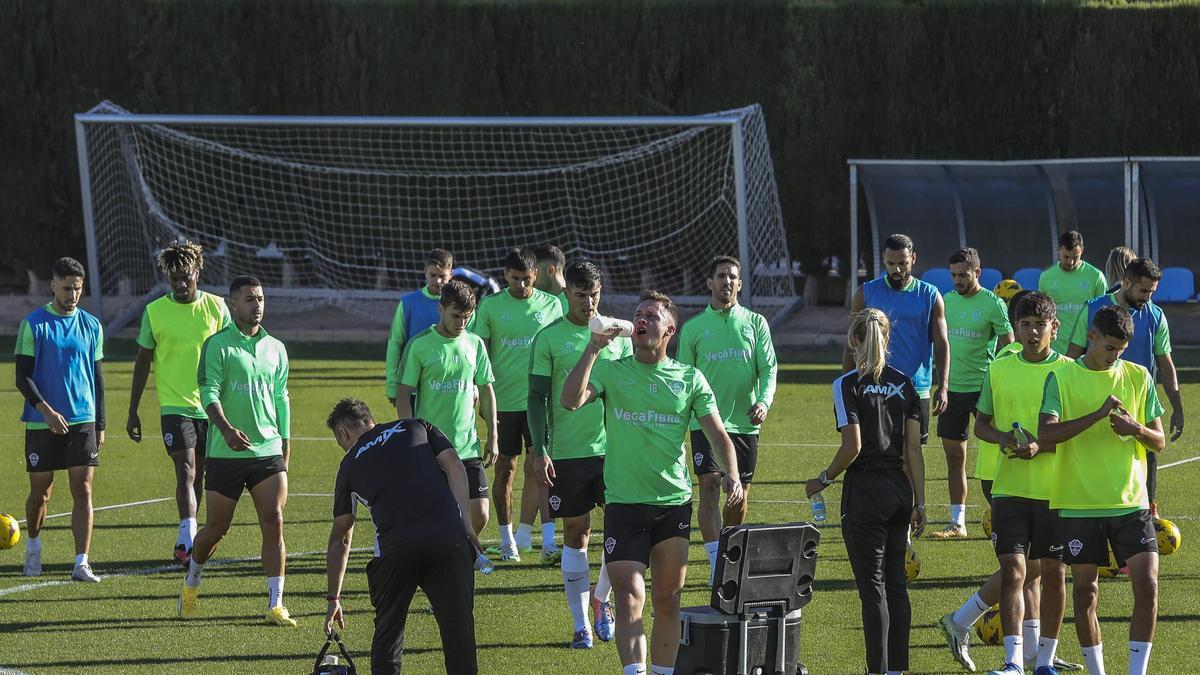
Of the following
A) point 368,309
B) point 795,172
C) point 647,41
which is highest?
point 647,41

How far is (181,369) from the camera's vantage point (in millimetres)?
10945

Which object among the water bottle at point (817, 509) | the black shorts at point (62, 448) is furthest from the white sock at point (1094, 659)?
the black shorts at point (62, 448)

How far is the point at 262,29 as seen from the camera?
105 ft

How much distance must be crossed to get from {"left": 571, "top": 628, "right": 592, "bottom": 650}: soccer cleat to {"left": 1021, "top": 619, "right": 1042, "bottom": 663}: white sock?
240cm

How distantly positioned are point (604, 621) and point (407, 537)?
2.38 m

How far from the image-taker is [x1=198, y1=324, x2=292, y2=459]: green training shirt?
9.44 metres

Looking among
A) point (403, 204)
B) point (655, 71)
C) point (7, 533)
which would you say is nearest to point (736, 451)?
point (7, 533)

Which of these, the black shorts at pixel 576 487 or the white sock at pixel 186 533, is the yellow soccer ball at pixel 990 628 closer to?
the black shorts at pixel 576 487

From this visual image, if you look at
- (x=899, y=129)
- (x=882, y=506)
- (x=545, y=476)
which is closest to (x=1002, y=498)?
(x=882, y=506)

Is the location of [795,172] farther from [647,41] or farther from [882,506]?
[882,506]

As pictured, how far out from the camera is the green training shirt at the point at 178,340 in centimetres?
1093

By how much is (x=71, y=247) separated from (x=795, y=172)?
14.8 metres

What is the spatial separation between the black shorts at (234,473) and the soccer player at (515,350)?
2.26 metres

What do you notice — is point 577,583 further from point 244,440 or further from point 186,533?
point 186,533
